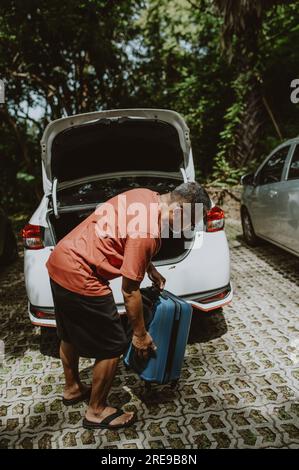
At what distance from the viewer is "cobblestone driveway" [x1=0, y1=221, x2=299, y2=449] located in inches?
91.0

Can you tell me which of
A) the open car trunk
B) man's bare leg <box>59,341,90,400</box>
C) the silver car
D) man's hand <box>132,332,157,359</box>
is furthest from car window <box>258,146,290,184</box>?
man's bare leg <box>59,341,90,400</box>

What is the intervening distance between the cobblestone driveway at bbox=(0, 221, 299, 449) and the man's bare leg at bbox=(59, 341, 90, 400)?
0.36ft

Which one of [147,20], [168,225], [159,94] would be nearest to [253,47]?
[159,94]

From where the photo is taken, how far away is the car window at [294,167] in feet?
14.8

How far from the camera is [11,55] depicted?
10867 mm

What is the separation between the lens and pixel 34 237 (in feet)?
10.5

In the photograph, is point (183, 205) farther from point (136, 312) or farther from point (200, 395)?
point (200, 395)

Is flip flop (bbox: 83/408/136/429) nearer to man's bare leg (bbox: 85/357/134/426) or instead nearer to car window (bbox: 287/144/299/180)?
man's bare leg (bbox: 85/357/134/426)

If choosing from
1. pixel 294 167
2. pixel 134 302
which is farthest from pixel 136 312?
pixel 294 167

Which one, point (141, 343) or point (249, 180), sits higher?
point (249, 180)

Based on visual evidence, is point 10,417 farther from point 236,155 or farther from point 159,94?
point 159,94

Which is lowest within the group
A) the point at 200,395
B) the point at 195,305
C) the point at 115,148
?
the point at 200,395

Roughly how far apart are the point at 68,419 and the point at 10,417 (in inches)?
16.3

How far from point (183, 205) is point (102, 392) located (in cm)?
125
